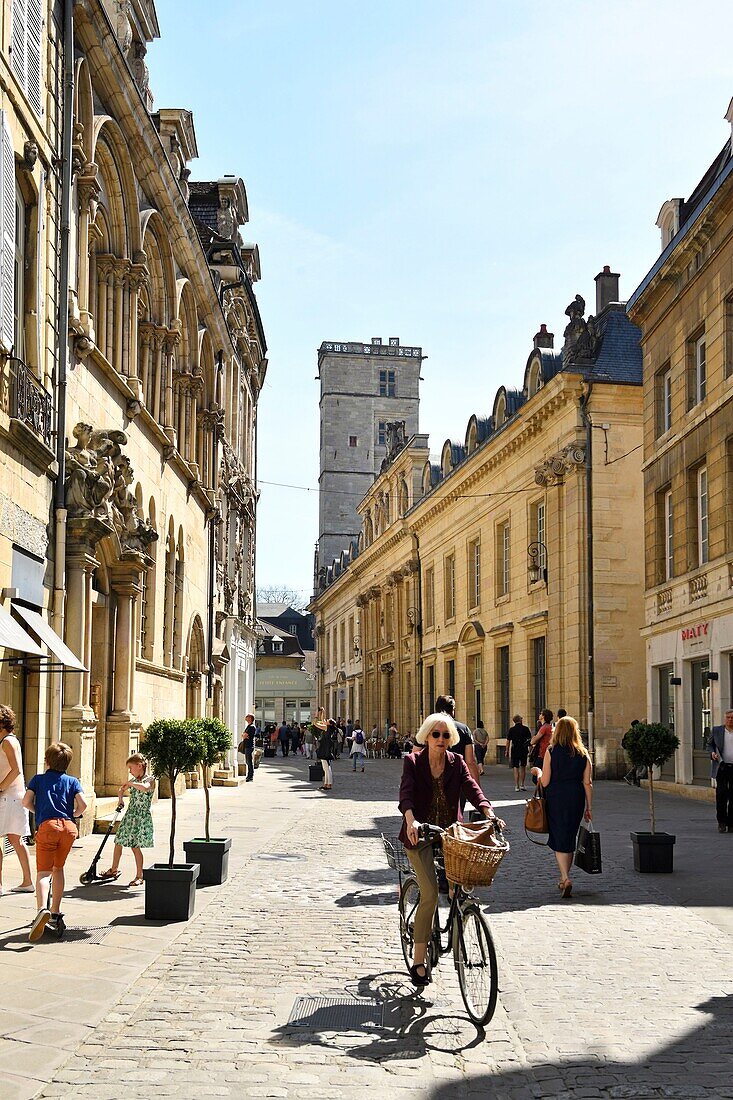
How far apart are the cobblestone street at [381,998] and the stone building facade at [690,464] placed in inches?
387

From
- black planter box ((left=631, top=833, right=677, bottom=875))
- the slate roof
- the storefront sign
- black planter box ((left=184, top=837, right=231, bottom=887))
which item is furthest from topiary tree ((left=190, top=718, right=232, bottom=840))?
the slate roof

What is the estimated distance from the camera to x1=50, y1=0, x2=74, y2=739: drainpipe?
14414 mm

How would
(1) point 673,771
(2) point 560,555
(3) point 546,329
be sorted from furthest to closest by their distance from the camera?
(3) point 546,329 → (2) point 560,555 → (1) point 673,771

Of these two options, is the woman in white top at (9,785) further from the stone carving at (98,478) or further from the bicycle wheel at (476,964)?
the stone carving at (98,478)

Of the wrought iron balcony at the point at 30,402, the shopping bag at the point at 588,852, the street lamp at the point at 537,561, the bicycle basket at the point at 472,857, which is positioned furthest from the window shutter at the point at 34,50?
the street lamp at the point at 537,561

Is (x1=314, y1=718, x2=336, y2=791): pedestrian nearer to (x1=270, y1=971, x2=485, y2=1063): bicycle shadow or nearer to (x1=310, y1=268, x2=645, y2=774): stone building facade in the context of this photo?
(x1=310, y1=268, x2=645, y2=774): stone building facade

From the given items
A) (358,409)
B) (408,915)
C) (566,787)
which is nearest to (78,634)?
(566,787)

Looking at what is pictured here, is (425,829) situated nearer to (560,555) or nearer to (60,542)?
(60,542)

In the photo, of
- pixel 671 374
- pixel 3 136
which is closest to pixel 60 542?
pixel 3 136

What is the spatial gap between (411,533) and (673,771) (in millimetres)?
31625

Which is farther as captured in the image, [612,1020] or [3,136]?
[3,136]

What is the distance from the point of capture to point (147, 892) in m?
9.49

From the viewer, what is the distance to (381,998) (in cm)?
703

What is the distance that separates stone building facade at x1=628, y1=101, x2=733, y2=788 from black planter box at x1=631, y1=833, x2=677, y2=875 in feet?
28.5
